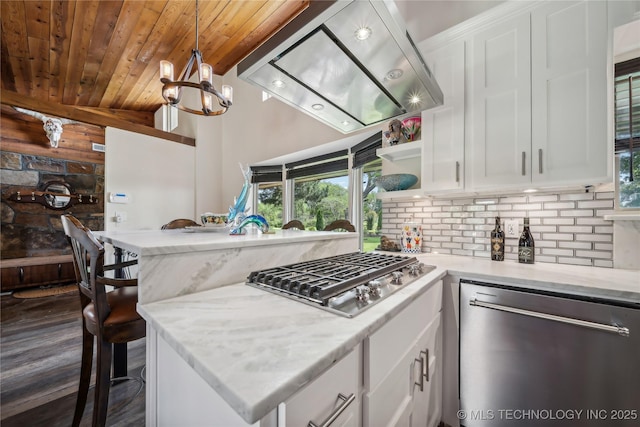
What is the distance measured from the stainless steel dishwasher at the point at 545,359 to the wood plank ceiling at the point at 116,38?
367 centimetres

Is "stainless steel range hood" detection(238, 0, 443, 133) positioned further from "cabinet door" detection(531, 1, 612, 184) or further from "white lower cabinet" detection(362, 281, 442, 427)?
"white lower cabinet" detection(362, 281, 442, 427)

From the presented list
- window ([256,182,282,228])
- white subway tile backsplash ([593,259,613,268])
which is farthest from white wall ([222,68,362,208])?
white subway tile backsplash ([593,259,613,268])

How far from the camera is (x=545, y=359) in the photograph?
3.65 feet

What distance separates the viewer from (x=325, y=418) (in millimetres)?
550

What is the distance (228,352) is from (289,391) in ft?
0.50

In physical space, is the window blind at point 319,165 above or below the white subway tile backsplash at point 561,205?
above

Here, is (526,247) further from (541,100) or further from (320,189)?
(320,189)

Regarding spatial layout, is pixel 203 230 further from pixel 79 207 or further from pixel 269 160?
pixel 79 207

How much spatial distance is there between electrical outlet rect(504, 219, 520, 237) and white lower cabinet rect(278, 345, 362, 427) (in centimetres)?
165

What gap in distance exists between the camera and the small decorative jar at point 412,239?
209 centimetres

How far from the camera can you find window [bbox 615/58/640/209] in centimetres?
146

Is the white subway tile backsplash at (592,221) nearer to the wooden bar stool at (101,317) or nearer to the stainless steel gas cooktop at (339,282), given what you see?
the stainless steel gas cooktop at (339,282)

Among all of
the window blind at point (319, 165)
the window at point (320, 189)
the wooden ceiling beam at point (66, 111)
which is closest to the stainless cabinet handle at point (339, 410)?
the window at point (320, 189)

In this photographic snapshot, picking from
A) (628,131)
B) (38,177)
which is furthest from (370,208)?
(38,177)
